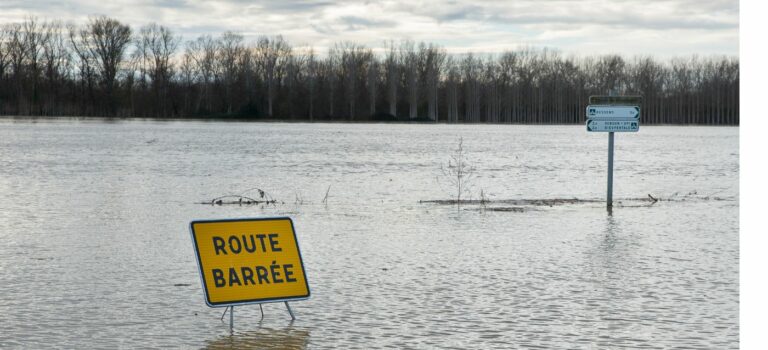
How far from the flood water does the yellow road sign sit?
0.88 ft

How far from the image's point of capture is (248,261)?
8.23 meters

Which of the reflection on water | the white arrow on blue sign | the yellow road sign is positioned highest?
the white arrow on blue sign

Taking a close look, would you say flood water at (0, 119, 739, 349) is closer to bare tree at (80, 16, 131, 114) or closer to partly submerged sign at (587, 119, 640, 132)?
partly submerged sign at (587, 119, 640, 132)

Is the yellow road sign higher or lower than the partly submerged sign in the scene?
lower

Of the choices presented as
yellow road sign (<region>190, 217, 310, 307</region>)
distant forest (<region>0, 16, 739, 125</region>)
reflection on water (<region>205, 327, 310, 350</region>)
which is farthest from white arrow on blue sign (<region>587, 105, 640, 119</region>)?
distant forest (<region>0, 16, 739, 125</region>)

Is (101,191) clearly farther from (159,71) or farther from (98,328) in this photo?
(159,71)

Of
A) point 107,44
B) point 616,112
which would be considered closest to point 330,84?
point 107,44

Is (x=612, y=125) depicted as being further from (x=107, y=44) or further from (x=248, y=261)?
(x=107, y=44)

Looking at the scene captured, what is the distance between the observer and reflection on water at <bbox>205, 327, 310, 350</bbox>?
751 cm

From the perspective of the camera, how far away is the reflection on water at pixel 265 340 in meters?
7.51

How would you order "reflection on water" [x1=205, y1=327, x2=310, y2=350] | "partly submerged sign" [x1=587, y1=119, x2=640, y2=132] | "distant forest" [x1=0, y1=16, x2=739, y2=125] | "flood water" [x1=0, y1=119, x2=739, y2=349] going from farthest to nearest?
"distant forest" [x1=0, y1=16, x2=739, y2=125]
"partly submerged sign" [x1=587, y1=119, x2=640, y2=132]
"flood water" [x1=0, y1=119, x2=739, y2=349]
"reflection on water" [x1=205, y1=327, x2=310, y2=350]

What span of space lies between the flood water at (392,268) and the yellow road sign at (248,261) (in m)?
0.27

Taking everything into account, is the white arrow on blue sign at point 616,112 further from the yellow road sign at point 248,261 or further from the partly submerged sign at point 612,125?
the yellow road sign at point 248,261

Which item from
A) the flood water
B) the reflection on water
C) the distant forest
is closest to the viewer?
the reflection on water
